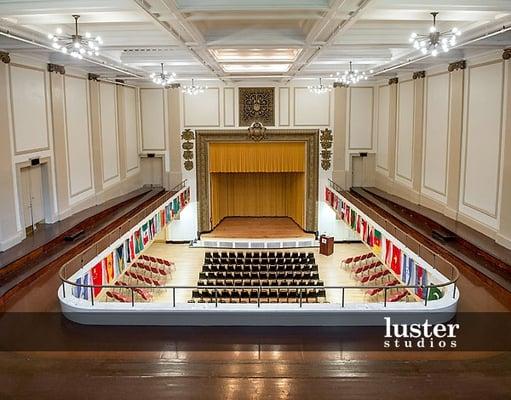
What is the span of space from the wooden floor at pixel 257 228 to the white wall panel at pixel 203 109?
4635 millimetres

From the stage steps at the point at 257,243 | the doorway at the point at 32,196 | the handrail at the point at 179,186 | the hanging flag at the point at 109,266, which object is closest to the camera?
the hanging flag at the point at 109,266

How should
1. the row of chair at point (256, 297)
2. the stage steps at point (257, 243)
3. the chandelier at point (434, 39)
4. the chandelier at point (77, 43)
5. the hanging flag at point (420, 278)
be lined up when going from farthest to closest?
the stage steps at point (257, 243)
the row of chair at point (256, 297)
the hanging flag at point (420, 278)
the chandelier at point (77, 43)
the chandelier at point (434, 39)

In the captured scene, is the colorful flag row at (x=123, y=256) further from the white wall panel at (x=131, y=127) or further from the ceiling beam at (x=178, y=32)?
the ceiling beam at (x=178, y=32)

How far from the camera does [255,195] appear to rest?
24.6 meters

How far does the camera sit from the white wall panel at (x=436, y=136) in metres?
13.8

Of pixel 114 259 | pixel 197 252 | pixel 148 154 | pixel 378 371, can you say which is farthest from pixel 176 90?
pixel 378 371

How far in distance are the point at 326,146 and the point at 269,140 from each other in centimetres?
238

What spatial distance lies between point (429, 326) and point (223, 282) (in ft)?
25.7

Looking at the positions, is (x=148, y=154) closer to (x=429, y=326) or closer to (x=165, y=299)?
(x=165, y=299)

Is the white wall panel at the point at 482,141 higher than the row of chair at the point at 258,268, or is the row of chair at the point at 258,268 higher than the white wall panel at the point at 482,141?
the white wall panel at the point at 482,141

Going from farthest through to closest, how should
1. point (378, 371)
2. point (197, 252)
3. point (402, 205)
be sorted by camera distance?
point (197, 252), point (402, 205), point (378, 371)

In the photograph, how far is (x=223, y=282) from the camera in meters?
14.4

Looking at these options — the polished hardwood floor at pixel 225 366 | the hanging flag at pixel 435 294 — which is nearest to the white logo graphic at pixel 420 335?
the polished hardwood floor at pixel 225 366

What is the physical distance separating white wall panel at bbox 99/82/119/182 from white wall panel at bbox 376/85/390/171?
33.0 feet
